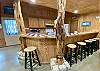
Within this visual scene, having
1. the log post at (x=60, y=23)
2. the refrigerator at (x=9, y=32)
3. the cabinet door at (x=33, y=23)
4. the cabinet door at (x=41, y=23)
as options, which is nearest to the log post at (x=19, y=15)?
the log post at (x=60, y=23)

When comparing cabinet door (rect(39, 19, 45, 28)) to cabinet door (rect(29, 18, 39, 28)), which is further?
cabinet door (rect(39, 19, 45, 28))

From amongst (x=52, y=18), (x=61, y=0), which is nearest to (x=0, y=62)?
(x=61, y=0)

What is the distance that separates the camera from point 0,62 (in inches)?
206

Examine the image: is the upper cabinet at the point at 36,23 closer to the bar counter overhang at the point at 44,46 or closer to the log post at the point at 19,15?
the log post at the point at 19,15

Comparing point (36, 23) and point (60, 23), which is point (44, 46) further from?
point (36, 23)

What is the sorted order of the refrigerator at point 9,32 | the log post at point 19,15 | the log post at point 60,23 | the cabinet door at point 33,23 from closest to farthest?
the log post at point 60,23 < the log post at point 19,15 < the refrigerator at point 9,32 < the cabinet door at point 33,23

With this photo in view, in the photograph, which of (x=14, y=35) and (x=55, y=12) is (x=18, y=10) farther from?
(x=55, y=12)

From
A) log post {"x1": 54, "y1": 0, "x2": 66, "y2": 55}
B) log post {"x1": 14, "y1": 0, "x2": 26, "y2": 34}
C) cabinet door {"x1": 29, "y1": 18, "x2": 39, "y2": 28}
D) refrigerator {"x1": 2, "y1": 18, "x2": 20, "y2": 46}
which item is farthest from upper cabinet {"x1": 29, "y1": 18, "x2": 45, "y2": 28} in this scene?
log post {"x1": 54, "y1": 0, "x2": 66, "y2": 55}

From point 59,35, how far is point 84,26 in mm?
8386

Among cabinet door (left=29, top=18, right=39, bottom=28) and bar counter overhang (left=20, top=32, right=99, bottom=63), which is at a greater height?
cabinet door (left=29, top=18, right=39, bottom=28)

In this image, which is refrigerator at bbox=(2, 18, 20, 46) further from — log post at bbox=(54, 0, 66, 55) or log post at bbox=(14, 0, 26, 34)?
log post at bbox=(54, 0, 66, 55)

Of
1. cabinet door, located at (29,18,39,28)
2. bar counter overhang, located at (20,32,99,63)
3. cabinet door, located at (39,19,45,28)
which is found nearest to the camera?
bar counter overhang, located at (20,32,99,63)

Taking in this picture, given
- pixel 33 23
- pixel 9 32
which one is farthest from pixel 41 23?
pixel 9 32

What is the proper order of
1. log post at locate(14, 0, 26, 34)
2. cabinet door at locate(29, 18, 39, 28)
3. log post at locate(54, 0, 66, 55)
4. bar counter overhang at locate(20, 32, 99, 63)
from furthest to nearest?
cabinet door at locate(29, 18, 39, 28), log post at locate(14, 0, 26, 34), bar counter overhang at locate(20, 32, 99, 63), log post at locate(54, 0, 66, 55)
